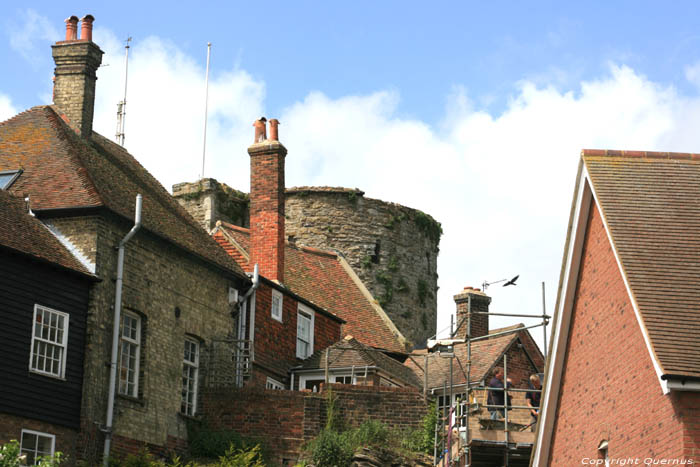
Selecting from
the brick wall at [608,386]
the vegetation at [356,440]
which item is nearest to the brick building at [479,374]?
the vegetation at [356,440]

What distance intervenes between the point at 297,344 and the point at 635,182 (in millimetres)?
17465

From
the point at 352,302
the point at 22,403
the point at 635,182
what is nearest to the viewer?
the point at 635,182

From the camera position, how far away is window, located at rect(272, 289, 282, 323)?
36062 millimetres

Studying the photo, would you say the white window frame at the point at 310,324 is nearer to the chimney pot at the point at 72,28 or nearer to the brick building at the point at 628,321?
the chimney pot at the point at 72,28

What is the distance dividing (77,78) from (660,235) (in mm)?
17333

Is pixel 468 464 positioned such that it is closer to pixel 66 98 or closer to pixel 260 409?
pixel 260 409

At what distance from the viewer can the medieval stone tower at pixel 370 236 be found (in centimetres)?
4897

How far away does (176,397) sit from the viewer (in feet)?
101

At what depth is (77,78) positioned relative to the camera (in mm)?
32625

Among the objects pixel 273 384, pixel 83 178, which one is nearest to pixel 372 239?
pixel 273 384

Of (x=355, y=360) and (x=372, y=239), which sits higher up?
(x=372, y=239)

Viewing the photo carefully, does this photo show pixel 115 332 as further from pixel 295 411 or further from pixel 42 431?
pixel 295 411

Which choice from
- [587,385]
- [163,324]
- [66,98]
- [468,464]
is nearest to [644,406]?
[587,385]

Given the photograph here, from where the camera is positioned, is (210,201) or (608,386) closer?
(608,386)
